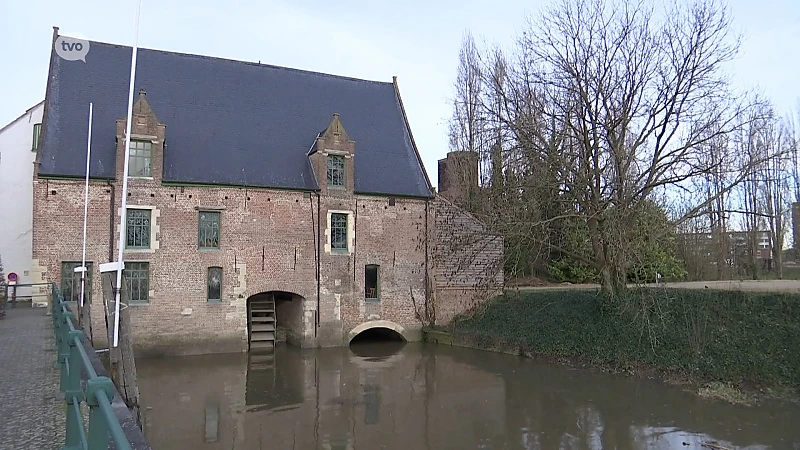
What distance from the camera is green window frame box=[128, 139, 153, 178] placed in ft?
52.0

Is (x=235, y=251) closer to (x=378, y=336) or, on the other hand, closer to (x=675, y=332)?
(x=378, y=336)

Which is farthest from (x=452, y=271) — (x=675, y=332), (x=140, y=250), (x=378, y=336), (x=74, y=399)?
(x=74, y=399)

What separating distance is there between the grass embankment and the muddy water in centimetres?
71

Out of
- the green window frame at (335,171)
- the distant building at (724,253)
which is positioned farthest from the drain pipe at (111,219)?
the distant building at (724,253)

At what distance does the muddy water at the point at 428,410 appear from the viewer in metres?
9.00

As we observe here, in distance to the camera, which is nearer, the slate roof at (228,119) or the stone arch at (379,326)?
the slate roof at (228,119)

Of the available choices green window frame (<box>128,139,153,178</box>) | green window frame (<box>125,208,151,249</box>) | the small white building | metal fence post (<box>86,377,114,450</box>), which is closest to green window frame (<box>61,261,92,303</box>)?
green window frame (<box>125,208,151,249</box>)

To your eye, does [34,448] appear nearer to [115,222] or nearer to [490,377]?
[490,377]

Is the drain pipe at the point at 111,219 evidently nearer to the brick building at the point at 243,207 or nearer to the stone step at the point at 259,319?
the brick building at the point at 243,207

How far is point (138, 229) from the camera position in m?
15.8

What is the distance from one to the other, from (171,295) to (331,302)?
15.2 ft

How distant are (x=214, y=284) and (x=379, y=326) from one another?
5331 mm

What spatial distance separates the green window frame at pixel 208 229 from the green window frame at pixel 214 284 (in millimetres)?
690

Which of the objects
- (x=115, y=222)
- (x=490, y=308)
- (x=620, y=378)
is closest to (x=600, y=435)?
Result: (x=620, y=378)
